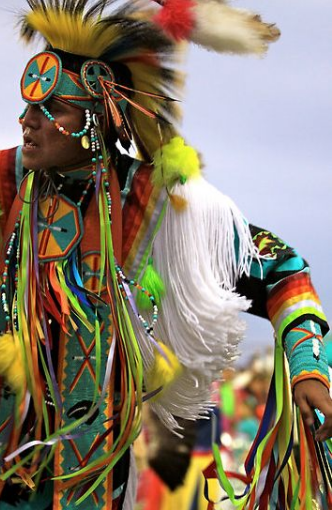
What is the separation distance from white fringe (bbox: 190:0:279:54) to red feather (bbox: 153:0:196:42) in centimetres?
2

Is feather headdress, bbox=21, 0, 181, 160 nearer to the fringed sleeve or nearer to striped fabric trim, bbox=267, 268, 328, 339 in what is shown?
the fringed sleeve

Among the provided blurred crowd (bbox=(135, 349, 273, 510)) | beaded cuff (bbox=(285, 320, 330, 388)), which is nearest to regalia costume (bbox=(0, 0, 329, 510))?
beaded cuff (bbox=(285, 320, 330, 388))

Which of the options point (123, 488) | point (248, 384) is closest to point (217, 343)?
point (123, 488)

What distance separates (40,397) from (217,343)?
0.53m

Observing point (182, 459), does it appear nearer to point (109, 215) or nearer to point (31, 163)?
point (109, 215)

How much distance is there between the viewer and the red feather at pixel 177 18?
3.38m

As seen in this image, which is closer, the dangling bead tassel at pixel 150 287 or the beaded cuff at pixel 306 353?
the beaded cuff at pixel 306 353

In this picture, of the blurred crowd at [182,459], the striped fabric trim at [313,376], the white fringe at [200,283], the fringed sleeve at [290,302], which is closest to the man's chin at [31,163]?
the white fringe at [200,283]

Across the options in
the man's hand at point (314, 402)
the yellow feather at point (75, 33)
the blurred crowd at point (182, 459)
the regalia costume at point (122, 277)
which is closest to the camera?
the man's hand at point (314, 402)

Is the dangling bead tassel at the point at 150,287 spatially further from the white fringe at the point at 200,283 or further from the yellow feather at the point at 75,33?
the yellow feather at the point at 75,33

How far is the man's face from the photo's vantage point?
3371mm

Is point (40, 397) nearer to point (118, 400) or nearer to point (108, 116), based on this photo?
point (118, 400)

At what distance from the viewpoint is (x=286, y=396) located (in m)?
3.56

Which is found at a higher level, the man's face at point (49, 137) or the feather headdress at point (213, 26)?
the feather headdress at point (213, 26)
